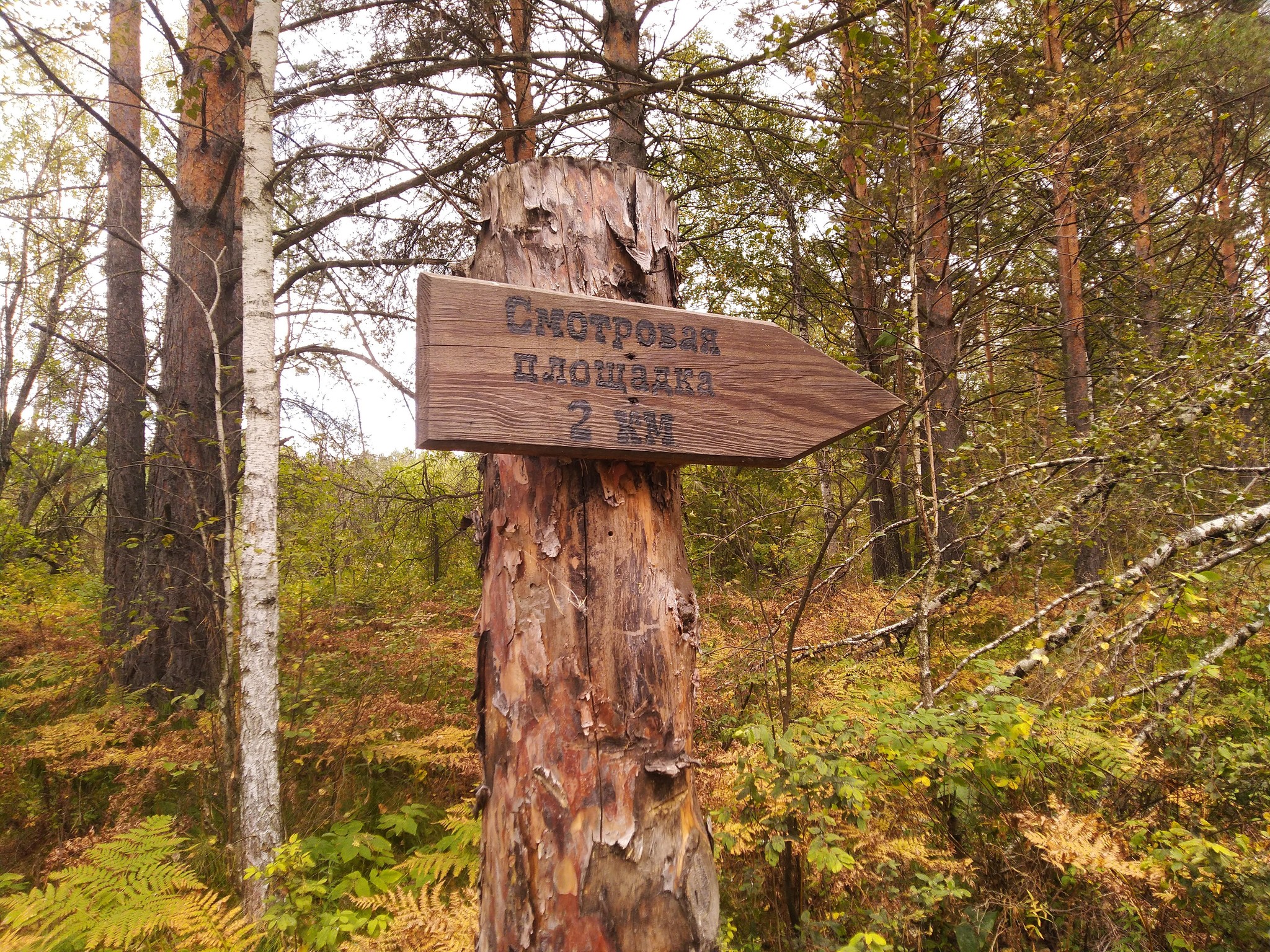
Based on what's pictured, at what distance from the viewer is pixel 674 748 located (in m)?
1.46

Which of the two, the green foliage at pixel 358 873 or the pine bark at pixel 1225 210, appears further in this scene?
the pine bark at pixel 1225 210

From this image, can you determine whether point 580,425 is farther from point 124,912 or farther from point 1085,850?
point 124,912

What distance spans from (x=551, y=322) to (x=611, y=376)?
170 mm

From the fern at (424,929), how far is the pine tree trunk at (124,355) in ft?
14.2

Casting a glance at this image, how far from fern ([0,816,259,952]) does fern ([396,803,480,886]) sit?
0.68 meters

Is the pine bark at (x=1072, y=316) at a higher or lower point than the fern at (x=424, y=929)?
higher

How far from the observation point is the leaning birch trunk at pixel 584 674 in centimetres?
136

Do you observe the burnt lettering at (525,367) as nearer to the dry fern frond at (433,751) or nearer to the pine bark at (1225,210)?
the dry fern frond at (433,751)

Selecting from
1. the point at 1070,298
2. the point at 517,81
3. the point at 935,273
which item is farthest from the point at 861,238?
the point at 1070,298

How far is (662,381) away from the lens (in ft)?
Result: 4.69

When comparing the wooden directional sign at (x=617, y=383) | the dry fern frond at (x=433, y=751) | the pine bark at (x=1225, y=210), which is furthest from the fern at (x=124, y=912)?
the pine bark at (x=1225, y=210)

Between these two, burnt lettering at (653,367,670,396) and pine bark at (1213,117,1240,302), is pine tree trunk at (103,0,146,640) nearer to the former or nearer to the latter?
burnt lettering at (653,367,670,396)

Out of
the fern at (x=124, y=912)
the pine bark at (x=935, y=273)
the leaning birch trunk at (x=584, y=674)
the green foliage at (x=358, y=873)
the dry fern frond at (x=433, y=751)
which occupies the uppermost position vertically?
the pine bark at (x=935, y=273)

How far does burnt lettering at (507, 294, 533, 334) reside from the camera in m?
1.31
